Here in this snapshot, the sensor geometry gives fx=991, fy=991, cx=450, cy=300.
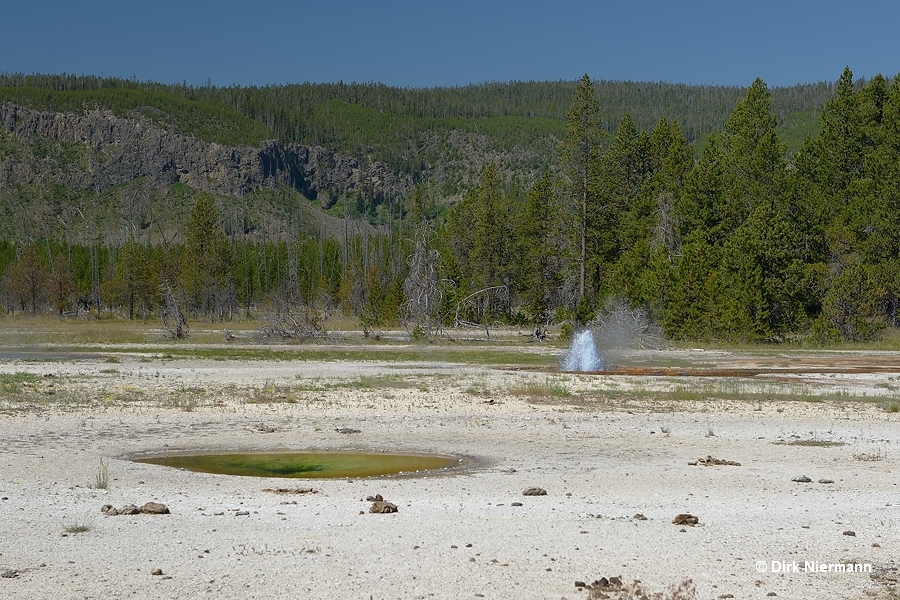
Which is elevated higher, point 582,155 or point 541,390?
point 582,155

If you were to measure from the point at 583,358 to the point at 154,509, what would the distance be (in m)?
28.3

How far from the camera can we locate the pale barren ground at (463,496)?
9516mm

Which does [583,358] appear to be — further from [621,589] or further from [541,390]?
[621,589]

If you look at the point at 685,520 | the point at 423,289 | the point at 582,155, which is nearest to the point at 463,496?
the point at 685,520

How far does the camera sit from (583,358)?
39.0 meters

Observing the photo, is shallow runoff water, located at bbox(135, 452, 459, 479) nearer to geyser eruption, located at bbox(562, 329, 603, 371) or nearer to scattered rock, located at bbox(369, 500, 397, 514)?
scattered rock, located at bbox(369, 500, 397, 514)

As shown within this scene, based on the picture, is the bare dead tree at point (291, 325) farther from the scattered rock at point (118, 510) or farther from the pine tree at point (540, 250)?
the scattered rock at point (118, 510)

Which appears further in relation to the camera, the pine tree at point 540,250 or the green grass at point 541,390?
the pine tree at point 540,250

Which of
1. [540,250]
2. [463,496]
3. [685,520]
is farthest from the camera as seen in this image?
[540,250]

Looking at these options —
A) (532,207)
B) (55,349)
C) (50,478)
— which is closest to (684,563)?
(50,478)

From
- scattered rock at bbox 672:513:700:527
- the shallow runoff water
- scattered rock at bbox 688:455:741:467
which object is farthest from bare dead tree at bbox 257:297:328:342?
scattered rock at bbox 672:513:700:527

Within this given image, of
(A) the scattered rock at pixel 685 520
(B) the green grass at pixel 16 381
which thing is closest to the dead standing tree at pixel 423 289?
(B) the green grass at pixel 16 381

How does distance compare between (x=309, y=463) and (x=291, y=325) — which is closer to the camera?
(x=309, y=463)

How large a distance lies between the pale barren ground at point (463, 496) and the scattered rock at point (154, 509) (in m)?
0.20
